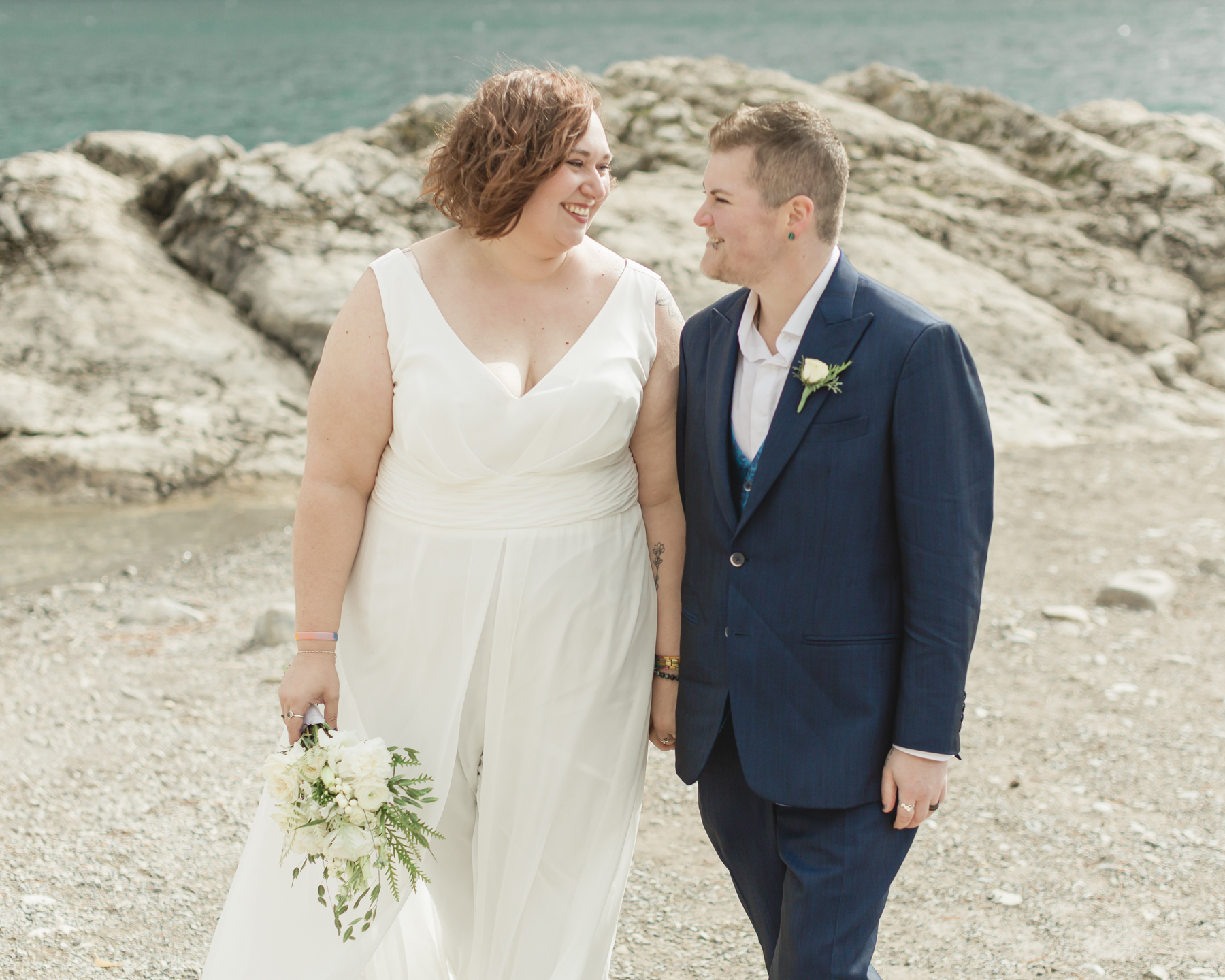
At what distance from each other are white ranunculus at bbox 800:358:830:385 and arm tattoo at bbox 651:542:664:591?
29.0 inches

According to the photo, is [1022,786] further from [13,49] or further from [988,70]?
[13,49]

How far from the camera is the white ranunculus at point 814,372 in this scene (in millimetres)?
2309

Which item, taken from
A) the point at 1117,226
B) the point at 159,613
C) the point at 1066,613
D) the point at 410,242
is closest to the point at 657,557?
the point at 1066,613

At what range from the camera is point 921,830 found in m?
4.20

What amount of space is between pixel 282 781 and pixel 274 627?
3.41m

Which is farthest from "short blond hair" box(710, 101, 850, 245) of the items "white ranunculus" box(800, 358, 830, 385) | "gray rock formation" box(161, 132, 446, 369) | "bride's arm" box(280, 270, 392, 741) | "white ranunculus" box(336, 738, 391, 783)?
"gray rock formation" box(161, 132, 446, 369)

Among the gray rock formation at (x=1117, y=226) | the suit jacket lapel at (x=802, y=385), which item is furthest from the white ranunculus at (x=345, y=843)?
the gray rock formation at (x=1117, y=226)

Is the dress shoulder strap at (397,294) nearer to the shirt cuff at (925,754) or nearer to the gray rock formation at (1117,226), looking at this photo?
the shirt cuff at (925,754)

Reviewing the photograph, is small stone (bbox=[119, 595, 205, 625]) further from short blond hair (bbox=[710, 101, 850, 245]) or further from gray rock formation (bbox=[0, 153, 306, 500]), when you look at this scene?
short blond hair (bbox=[710, 101, 850, 245])

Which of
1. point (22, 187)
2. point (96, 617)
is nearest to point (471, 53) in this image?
point (22, 187)

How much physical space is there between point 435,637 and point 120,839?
215 centimetres

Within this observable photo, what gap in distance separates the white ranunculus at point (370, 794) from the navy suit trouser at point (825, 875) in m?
0.81

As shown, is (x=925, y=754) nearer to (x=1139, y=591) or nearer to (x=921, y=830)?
(x=921, y=830)

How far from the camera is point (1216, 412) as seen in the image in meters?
8.91
